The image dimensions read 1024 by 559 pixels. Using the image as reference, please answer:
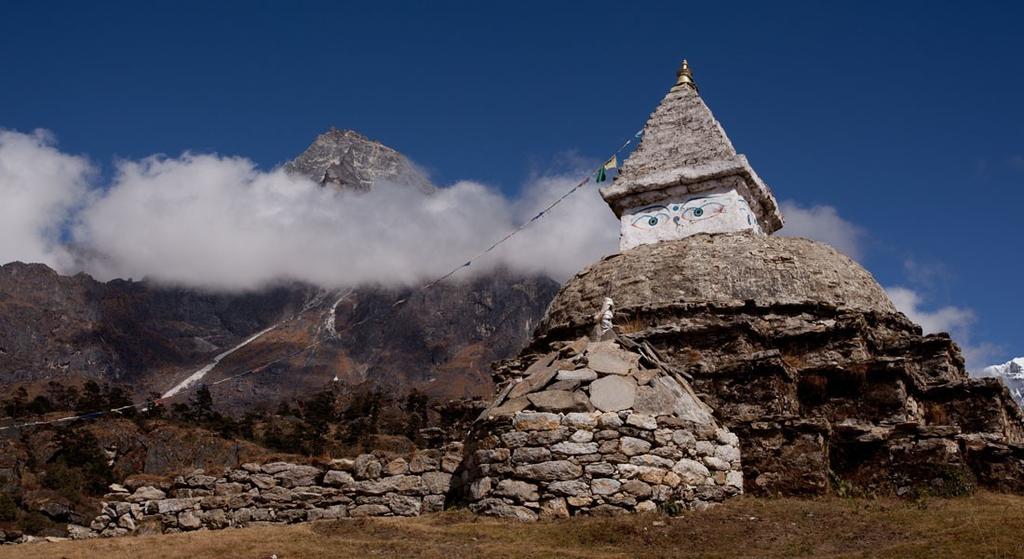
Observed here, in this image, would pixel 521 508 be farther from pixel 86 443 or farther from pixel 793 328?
pixel 86 443

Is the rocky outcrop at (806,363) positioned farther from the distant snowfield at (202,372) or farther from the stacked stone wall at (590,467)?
the distant snowfield at (202,372)

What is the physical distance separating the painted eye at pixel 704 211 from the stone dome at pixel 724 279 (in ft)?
4.49

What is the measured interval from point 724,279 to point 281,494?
27.4 ft

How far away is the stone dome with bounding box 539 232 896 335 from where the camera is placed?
16.3m

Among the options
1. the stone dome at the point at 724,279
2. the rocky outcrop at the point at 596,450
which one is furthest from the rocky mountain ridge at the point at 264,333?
the rocky outcrop at the point at 596,450

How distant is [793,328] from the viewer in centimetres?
1533

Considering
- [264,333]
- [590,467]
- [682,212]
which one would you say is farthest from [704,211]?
[264,333]

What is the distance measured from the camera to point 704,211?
19.6m

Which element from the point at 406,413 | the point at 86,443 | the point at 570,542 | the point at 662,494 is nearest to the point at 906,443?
the point at 662,494

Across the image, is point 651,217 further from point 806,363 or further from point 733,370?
point 733,370

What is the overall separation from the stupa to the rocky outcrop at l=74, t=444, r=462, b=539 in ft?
2.27

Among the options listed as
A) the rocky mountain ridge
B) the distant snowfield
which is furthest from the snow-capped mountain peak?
the distant snowfield

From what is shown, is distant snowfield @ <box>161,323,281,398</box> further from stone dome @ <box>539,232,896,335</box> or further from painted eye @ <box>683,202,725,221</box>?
stone dome @ <box>539,232,896,335</box>

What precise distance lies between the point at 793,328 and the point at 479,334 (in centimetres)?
11761
